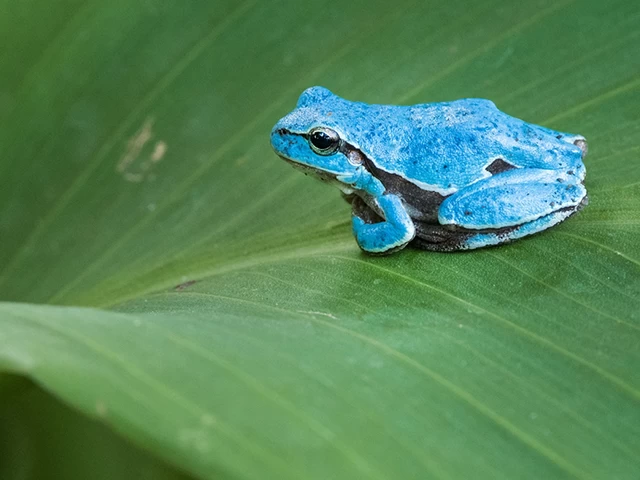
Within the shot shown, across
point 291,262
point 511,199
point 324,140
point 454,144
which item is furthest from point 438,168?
point 291,262

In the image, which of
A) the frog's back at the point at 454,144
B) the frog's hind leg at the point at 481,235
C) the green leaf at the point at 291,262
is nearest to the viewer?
the green leaf at the point at 291,262

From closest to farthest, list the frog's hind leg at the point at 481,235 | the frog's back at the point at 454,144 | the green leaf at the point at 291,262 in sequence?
1. the green leaf at the point at 291,262
2. the frog's hind leg at the point at 481,235
3. the frog's back at the point at 454,144

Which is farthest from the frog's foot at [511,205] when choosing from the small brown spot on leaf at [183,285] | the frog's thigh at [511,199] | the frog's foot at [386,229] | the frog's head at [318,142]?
the small brown spot on leaf at [183,285]

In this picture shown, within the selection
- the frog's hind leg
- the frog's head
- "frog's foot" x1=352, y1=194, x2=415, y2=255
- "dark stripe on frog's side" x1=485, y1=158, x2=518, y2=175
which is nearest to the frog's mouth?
the frog's head

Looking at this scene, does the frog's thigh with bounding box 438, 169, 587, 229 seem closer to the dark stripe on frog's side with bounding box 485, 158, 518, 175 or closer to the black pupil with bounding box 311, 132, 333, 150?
the dark stripe on frog's side with bounding box 485, 158, 518, 175

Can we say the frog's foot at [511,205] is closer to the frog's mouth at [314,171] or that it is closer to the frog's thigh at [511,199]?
the frog's thigh at [511,199]

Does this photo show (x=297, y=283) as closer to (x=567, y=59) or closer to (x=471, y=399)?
(x=471, y=399)

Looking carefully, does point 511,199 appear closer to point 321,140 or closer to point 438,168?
point 438,168

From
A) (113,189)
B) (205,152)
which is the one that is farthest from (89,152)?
(205,152)
